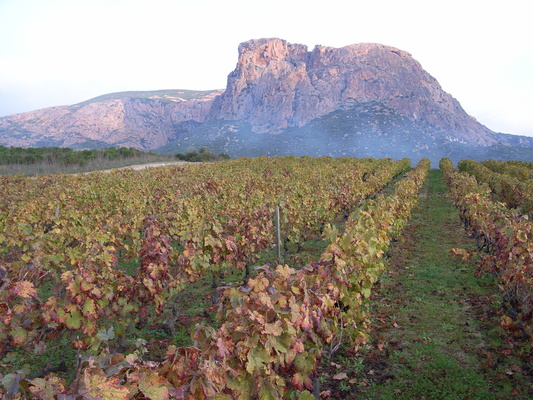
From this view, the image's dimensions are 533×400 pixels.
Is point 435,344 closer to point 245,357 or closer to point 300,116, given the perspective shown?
point 245,357

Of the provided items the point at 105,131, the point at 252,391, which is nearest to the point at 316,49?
the point at 105,131

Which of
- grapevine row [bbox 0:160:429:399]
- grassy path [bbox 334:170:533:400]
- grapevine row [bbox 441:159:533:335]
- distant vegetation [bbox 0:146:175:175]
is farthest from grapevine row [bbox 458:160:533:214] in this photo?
distant vegetation [bbox 0:146:175:175]

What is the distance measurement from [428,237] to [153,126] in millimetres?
154553

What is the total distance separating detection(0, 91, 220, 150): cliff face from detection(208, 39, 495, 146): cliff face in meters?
20.3

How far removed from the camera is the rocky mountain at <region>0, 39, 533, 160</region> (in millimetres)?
116375

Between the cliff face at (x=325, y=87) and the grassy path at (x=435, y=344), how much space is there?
125 metres

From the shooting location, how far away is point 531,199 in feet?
41.2

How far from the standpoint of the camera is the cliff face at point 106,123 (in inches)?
5182

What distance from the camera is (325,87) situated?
14650cm

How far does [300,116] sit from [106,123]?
79701 millimetres

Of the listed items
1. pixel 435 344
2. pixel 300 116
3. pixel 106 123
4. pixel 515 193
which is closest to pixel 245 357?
pixel 435 344

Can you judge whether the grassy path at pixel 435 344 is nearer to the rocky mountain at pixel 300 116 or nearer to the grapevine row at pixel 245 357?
the grapevine row at pixel 245 357

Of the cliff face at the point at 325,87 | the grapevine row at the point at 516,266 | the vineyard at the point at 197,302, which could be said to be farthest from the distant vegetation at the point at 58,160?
the cliff face at the point at 325,87

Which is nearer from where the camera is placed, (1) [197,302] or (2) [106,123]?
(1) [197,302]
